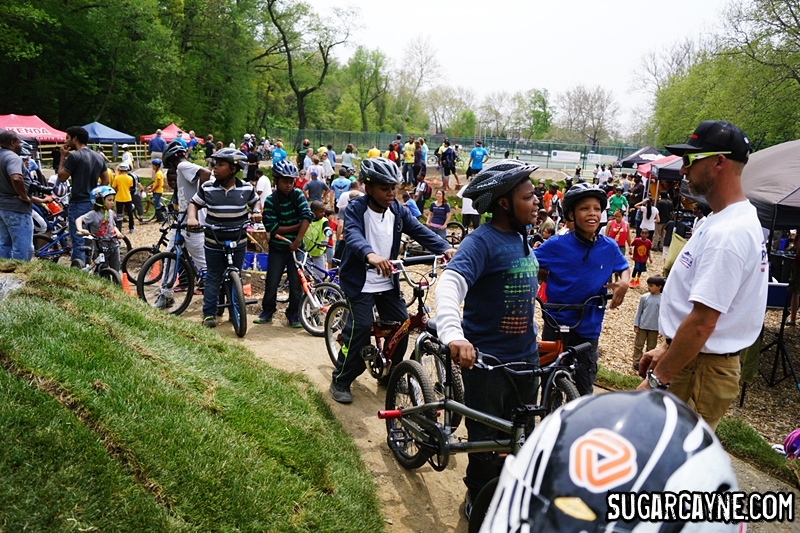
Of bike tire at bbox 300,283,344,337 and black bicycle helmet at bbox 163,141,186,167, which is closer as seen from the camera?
bike tire at bbox 300,283,344,337

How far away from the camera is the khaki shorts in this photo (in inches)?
124

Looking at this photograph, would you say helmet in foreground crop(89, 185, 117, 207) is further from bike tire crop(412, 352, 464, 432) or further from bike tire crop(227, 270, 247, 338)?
bike tire crop(412, 352, 464, 432)

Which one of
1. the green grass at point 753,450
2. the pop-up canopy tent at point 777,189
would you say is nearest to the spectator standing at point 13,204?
the green grass at point 753,450

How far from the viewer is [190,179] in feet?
27.4

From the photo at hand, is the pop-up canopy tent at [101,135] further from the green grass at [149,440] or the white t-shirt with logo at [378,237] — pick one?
the white t-shirt with logo at [378,237]

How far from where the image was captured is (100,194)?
827cm

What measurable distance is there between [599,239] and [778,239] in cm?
1439

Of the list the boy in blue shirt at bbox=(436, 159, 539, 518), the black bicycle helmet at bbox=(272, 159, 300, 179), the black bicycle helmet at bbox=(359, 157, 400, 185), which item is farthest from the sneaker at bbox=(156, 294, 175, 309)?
the boy in blue shirt at bbox=(436, 159, 539, 518)

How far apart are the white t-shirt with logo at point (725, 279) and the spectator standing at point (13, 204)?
7.46 metres

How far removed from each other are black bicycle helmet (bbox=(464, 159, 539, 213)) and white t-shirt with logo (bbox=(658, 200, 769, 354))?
93 cm

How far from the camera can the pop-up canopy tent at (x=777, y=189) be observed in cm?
738

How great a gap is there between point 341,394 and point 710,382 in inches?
131

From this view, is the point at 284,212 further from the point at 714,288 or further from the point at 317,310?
the point at 714,288

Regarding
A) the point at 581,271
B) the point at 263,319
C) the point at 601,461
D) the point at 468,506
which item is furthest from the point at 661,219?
the point at 601,461
